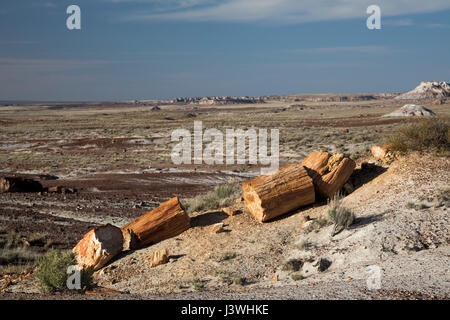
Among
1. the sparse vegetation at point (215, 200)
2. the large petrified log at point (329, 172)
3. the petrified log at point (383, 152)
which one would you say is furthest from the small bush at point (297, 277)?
the petrified log at point (383, 152)

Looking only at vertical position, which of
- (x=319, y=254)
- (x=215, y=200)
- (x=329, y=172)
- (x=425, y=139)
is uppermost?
(x=425, y=139)

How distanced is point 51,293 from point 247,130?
4295 centimetres

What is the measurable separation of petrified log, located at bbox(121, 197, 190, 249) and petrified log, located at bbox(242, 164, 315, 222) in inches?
71.3

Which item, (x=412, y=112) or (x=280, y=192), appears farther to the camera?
(x=412, y=112)

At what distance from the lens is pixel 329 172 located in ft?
35.2

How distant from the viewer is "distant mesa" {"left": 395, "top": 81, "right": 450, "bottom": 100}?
471 feet

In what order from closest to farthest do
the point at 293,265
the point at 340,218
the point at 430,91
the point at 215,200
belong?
the point at 293,265, the point at 340,218, the point at 215,200, the point at 430,91

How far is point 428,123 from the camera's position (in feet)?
37.1

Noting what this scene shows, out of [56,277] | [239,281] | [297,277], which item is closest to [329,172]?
[297,277]

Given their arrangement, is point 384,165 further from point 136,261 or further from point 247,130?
point 247,130

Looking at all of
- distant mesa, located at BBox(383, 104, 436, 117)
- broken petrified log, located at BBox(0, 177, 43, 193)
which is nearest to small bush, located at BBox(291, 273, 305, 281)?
broken petrified log, located at BBox(0, 177, 43, 193)

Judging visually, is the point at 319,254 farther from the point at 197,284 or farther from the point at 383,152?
the point at 383,152

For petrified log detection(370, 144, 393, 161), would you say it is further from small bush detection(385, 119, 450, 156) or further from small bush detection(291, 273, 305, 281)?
small bush detection(291, 273, 305, 281)

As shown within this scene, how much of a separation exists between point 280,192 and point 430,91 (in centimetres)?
15670
